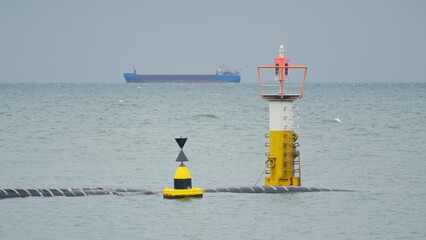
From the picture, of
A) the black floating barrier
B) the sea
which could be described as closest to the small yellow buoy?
the sea

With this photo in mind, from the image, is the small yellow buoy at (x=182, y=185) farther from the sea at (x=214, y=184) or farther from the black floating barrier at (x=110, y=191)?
the black floating barrier at (x=110, y=191)

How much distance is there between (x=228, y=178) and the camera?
94.0 feet

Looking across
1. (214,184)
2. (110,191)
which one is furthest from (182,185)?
(214,184)

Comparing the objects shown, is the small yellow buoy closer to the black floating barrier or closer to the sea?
the sea

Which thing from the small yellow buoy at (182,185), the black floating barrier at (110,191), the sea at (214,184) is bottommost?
the sea at (214,184)

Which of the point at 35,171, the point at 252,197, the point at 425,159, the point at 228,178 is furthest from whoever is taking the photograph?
the point at 425,159

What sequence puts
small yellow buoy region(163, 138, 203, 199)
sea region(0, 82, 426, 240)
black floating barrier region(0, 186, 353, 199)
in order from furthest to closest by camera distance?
black floating barrier region(0, 186, 353, 199)
small yellow buoy region(163, 138, 203, 199)
sea region(0, 82, 426, 240)

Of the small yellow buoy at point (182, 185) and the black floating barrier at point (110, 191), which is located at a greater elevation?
the small yellow buoy at point (182, 185)

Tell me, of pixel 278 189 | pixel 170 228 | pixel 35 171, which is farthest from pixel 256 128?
pixel 170 228

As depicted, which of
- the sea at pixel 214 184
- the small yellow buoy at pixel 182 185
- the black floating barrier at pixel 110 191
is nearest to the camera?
the sea at pixel 214 184

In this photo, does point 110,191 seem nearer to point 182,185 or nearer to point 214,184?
point 182,185

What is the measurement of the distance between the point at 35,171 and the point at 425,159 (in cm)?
1234

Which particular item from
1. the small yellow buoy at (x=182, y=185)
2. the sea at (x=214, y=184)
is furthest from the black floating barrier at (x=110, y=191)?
the small yellow buoy at (x=182, y=185)

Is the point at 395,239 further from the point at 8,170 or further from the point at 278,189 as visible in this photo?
the point at 8,170
